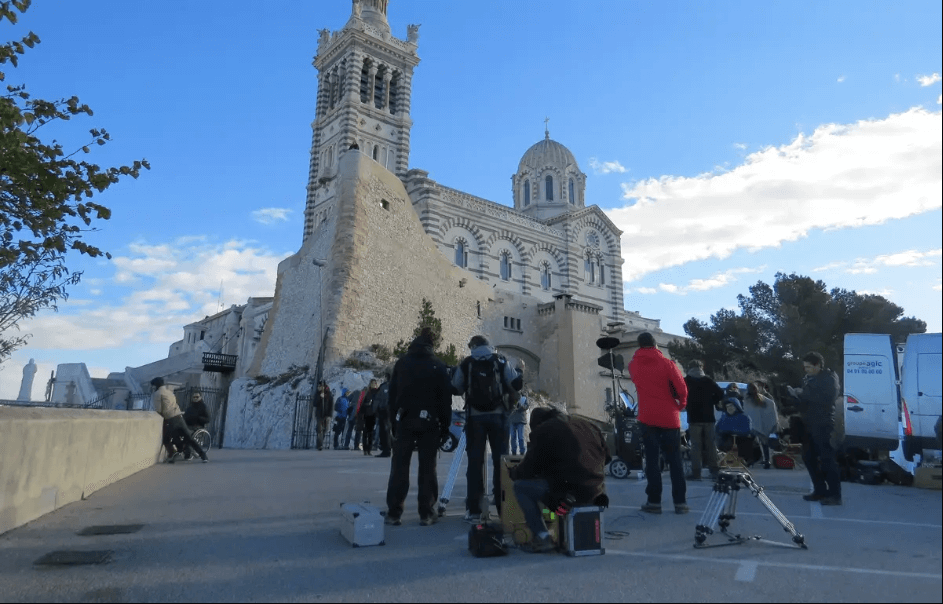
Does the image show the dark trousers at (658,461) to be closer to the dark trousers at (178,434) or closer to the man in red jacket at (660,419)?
the man in red jacket at (660,419)

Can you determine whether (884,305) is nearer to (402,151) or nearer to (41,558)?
(41,558)

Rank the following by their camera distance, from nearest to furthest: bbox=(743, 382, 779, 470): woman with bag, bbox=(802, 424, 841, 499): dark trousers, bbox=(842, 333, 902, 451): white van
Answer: bbox=(842, 333, 902, 451): white van
bbox=(802, 424, 841, 499): dark trousers
bbox=(743, 382, 779, 470): woman with bag

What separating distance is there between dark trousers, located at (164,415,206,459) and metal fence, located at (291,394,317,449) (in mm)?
6208

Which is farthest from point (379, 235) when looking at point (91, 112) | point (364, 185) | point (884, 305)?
point (91, 112)

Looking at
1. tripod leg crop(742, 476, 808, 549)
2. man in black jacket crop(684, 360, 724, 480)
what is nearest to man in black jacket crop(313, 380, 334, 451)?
man in black jacket crop(684, 360, 724, 480)

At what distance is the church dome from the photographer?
48750 mm

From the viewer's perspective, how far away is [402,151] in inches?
1709

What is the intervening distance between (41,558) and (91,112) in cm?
415

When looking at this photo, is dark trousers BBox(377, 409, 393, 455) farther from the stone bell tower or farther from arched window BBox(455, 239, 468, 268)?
the stone bell tower

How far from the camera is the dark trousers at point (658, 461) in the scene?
5.39m

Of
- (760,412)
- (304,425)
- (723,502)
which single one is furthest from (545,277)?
(723,502)

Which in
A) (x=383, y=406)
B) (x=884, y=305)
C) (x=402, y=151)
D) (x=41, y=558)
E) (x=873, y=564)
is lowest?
(x=41, y=558)

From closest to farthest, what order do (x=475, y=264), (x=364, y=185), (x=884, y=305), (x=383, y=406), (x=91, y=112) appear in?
1. (x=91, y=112)
2. (x=383, y=406)
3. (x=884, y=305)
4. (x=364, y=185)
5. (x=475, y=264)

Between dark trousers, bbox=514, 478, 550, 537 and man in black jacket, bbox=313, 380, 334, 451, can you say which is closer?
dark trousers, bbox=514, 478, 550, 537
